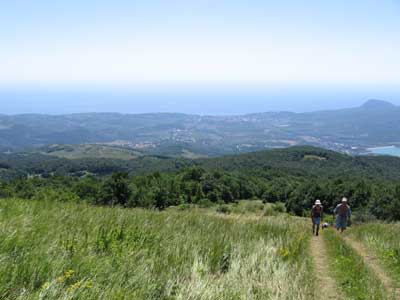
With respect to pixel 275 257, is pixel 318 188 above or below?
below

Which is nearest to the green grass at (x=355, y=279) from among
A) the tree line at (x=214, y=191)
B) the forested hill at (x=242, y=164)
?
the tree line at (x=214, y=191)

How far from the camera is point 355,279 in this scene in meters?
6.65

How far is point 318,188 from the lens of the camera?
50.3m

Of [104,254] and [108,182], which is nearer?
[104,254]

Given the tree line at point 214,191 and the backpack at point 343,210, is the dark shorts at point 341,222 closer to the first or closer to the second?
the backpack at point 343,210

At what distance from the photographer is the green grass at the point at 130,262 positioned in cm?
360

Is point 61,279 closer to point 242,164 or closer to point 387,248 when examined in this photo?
point 387,248

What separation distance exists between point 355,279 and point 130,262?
14.1 ft

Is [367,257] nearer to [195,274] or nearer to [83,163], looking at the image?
[195,274]

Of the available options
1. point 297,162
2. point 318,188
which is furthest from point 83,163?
point 318,188

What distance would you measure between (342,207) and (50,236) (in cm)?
1423

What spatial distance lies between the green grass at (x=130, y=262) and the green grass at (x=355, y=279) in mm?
731

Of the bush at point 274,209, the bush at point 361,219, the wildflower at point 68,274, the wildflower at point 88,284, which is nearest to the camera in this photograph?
the wildflower at point 88,284

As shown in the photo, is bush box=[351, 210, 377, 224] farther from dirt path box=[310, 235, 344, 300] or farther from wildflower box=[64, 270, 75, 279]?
wildflower box=[64, 270, 75, 279]
